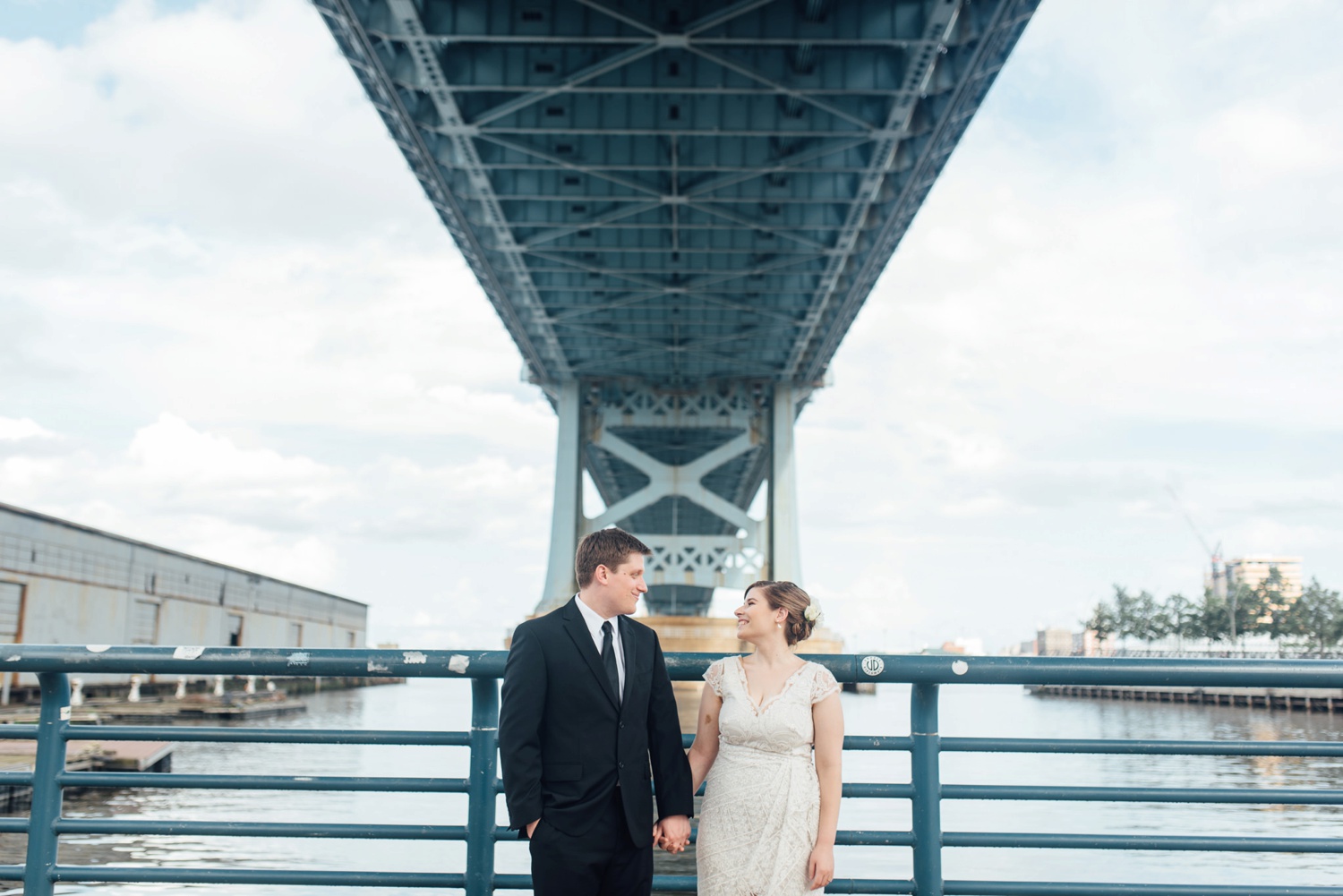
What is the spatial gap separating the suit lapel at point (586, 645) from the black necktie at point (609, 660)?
19 millimetres

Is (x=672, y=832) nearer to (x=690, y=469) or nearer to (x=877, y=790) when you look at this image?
(x=877, y=790)

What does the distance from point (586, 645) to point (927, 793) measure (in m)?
1.39

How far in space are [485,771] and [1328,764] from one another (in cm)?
3166

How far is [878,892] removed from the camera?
13.5 feet

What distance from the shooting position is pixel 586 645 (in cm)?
376

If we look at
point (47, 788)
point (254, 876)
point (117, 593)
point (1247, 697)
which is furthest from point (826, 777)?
point (1247, 697)

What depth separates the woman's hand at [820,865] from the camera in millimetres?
3688

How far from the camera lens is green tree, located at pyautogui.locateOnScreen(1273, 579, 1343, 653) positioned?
87375 millimetres

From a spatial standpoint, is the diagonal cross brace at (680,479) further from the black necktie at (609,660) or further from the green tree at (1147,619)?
the green tree at (1147,619)

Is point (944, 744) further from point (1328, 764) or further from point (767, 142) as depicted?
Answer: point (1328, 764)

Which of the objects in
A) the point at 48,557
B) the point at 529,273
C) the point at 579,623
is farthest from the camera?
the point at 48,557

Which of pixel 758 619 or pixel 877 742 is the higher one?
pixel 758 619

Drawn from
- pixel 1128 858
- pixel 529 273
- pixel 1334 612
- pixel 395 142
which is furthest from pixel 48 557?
pixel 1334 612

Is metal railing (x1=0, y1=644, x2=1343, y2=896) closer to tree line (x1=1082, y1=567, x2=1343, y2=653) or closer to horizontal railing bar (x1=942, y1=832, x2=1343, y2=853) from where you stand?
horizontal railing bar (x1=942, y1=832, x2=1343, y2=853)
